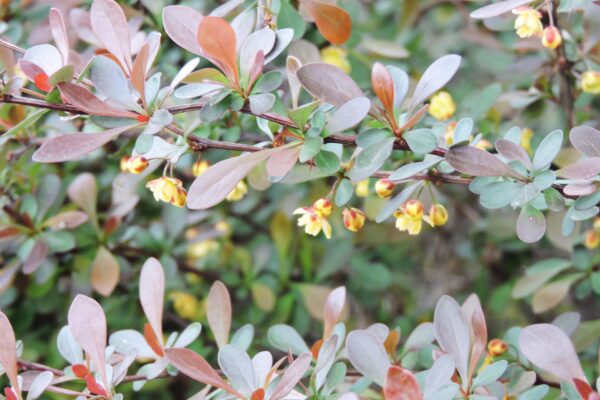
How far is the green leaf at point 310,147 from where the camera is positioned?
718 mm

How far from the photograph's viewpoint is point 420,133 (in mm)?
732

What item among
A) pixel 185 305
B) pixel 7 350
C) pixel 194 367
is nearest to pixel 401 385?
pixel 194 367

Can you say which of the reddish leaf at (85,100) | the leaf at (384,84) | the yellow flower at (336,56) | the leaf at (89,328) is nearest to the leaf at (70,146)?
the reddish leaf at (85,100)

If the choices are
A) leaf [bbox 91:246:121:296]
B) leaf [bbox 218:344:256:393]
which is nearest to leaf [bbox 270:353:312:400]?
leaf [bbox 218:344:256:393]

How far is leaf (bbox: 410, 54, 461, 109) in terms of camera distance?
76 cm

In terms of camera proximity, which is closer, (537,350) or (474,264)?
(537,350)

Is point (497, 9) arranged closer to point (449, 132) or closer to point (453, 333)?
point (449, 132)

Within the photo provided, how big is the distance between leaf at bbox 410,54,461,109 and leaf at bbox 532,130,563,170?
0.12 metres

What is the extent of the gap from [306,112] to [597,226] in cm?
51

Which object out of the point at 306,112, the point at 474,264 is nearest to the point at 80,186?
the point at 306,112

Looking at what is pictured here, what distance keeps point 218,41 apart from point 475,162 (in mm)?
276

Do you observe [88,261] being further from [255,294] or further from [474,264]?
[474,264]

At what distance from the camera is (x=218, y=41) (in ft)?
2.28

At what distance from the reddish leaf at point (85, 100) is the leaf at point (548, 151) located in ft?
1.43
